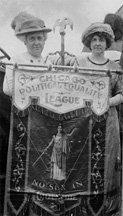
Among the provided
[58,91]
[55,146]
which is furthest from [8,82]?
[55,146]

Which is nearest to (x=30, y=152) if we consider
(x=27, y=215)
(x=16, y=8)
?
(x=27, y=215)

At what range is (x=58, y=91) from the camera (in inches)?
174

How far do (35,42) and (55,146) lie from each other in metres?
1.11

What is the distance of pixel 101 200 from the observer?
4.45 metres

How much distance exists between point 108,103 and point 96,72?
0.34 meters

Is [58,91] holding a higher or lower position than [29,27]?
lower

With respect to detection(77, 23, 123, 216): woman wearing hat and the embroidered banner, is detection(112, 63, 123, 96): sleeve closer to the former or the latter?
detection(77, 23, 123, 216): woman wearing hat

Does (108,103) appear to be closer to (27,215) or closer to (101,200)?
(101,200)

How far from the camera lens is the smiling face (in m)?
4.71

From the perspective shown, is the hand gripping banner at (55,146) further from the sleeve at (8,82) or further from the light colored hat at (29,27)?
the light colored hat at (29,27)

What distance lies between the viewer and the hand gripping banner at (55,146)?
4.38 metres

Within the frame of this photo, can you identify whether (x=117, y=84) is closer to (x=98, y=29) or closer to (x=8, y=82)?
(x=98, y=29)

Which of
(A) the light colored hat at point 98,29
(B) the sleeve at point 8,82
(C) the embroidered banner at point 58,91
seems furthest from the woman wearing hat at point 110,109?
(B) the sleeve at point 8,82

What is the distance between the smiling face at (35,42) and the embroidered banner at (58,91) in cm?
39
